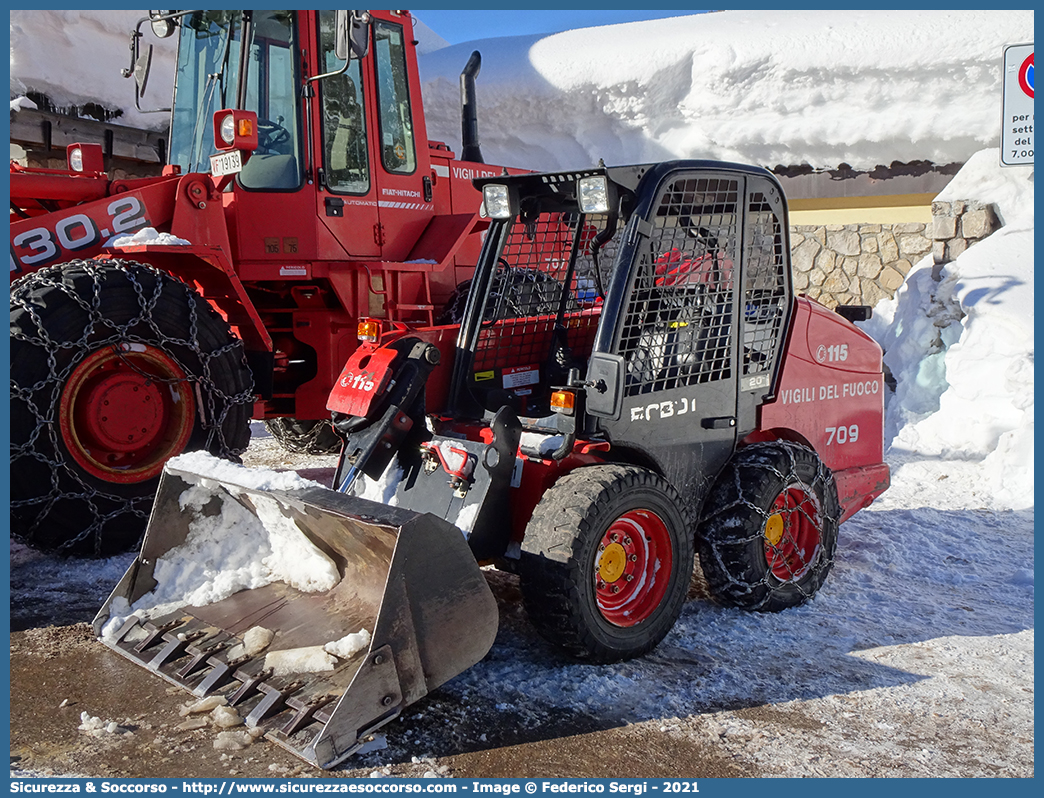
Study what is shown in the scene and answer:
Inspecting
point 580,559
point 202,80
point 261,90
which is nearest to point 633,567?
point 580,559

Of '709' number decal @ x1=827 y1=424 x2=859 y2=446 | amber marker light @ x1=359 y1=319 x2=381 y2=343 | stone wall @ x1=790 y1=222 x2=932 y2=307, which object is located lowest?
'709' number decal @ x1=827 y1=424 x2=859 y2=446

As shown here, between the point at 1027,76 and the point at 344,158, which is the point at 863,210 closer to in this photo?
the point at 1027,76

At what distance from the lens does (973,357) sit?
7.93 meters

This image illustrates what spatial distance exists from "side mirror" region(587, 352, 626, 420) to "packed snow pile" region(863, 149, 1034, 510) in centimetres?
381

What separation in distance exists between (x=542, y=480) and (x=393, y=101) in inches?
171

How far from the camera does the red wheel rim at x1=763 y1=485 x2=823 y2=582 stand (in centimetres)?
448

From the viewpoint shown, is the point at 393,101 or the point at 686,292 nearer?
the point at 686,292

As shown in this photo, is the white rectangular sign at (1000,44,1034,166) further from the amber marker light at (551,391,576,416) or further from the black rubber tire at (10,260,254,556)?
the black rubber tire at (10,260,254,556)

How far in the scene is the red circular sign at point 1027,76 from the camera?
18.0 ft

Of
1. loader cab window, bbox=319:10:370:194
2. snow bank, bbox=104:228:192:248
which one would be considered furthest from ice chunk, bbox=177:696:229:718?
loader cab window, bbox=319:10:370:194

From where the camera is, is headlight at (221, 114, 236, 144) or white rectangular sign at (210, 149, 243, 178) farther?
white rectangular sign at (210, 149, 243, 178)

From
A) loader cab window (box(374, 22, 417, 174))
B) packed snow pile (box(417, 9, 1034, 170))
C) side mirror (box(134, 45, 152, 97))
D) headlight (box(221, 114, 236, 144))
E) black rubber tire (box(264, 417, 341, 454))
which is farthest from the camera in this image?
packed snow pile (box(417, 9, 1034, 170))

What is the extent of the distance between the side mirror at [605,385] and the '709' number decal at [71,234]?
359 cm

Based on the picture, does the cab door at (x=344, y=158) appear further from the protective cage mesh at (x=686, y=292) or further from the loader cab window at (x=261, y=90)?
the protective cage mesh at (x=686, y=292)
